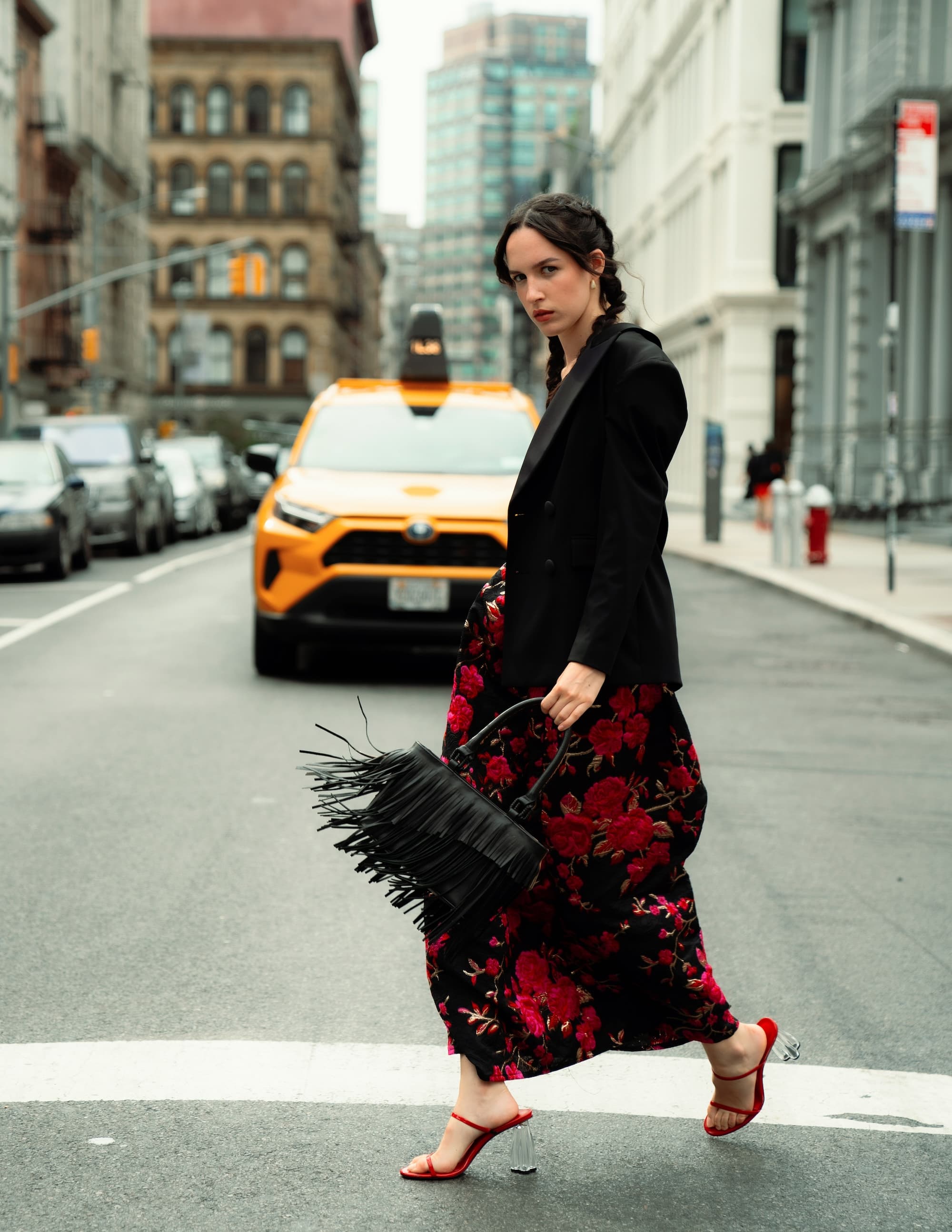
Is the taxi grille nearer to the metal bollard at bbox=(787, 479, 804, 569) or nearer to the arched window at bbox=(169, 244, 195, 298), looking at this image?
the metal bollard at bbox=(787, 479, 804, 569)

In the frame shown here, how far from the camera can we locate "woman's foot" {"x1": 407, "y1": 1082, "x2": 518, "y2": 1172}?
136 inches

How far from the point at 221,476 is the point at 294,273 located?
66652mm

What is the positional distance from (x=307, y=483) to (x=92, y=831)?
183 inches

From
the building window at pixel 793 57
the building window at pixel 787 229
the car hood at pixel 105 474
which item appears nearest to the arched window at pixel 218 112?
the building window at pixel 793 57

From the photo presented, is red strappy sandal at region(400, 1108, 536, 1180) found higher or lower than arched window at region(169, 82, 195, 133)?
lower

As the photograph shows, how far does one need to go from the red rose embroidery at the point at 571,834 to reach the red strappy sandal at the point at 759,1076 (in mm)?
573

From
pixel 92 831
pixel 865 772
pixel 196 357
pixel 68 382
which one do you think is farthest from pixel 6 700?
pixel 196 357

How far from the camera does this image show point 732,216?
48.3 meters

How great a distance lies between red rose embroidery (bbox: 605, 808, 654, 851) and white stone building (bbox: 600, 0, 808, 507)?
4542 cm

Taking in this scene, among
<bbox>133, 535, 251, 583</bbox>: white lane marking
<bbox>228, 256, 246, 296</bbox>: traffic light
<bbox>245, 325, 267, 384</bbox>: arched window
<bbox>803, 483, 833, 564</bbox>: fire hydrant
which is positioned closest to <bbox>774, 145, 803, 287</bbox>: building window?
<bbox>228, 256, 246, 296</bbox>: traffic light

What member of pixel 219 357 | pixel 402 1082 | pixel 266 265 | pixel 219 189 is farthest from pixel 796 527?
pixel 219 189

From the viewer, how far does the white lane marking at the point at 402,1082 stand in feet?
12.9

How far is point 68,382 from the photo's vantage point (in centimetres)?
6278

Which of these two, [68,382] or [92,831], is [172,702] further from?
[68,382]
